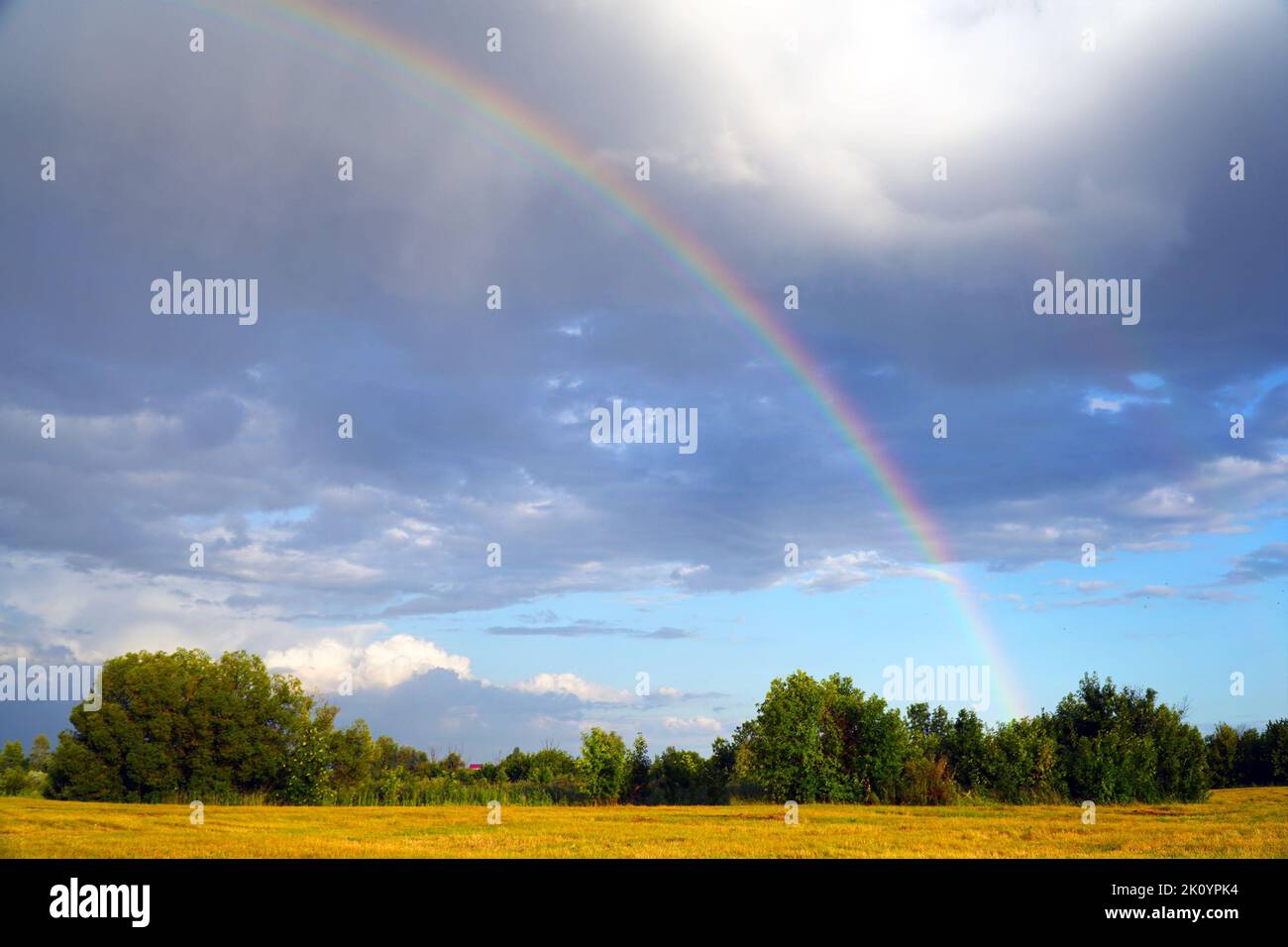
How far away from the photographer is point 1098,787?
53625 millimetres

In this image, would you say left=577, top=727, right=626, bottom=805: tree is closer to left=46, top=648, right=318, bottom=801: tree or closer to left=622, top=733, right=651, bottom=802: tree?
left=622, top=733, right=651, bottom=802: tree

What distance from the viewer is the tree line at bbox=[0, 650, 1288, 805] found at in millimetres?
51312

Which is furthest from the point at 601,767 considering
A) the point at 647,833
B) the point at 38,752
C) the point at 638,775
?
the point at 38,752

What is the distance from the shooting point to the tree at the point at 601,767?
5200 cm

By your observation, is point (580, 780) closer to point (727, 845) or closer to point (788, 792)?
point (788, 792)

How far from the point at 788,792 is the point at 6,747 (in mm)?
65362

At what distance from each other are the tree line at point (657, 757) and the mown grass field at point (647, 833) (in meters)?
4.64

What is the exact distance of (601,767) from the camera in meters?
52.2

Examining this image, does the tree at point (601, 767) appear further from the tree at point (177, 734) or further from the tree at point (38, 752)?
the tree at point (38, 752)

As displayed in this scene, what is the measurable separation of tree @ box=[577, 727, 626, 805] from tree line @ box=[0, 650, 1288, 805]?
0.08 m

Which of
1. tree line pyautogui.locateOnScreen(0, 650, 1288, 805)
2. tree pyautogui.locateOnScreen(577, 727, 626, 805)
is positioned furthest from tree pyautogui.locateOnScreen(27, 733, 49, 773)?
tree pyautogui.locateOnScreen(577, 727, 626, 805)

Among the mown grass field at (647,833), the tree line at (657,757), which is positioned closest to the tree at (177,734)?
the tree line at (657,757)
